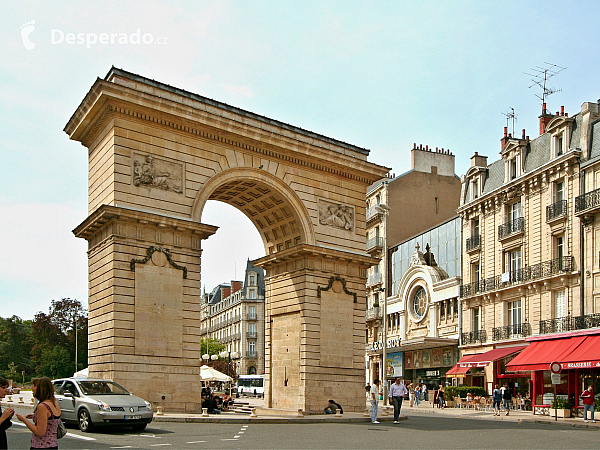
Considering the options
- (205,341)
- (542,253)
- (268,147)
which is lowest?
→ (205,341)

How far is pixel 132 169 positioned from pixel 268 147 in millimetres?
5995

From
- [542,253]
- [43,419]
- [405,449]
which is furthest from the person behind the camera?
[542,253]

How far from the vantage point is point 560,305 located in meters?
35.5

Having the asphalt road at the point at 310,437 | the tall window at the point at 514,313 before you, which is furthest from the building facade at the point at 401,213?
the asphalt road at the point at 310,437

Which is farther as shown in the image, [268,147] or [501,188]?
[501,188]

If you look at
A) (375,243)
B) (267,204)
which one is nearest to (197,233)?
(267,204)

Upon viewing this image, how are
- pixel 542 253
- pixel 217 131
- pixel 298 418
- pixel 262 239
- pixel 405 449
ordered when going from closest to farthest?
pixel 405 449 < pixel 298 418 < pixel 217 131 < pixel 262 239 < pixel 542 253

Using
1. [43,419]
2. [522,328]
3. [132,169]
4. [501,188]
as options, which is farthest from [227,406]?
[43,419]

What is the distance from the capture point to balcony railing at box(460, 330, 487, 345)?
41903mm

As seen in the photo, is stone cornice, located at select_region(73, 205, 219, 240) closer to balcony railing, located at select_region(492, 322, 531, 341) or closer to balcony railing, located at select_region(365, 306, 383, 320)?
balcony railing, located at select_region(492, 322, 531, 341)

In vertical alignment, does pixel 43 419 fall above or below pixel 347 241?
below

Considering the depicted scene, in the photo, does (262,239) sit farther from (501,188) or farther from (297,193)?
(501,188)

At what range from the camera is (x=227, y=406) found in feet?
101

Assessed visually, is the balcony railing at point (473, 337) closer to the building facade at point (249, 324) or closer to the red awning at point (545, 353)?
the red awning at point (545, 353)
